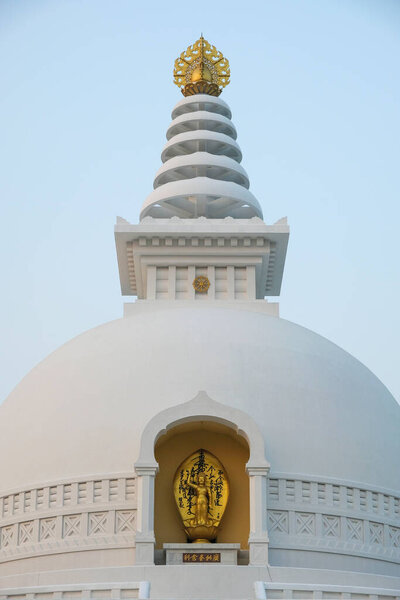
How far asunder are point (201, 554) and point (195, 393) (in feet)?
11.8

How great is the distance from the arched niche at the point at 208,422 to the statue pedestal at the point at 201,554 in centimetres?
59

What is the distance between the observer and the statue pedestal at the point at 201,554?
23547 mm

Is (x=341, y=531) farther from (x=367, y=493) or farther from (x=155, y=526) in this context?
(x=155, y=526)

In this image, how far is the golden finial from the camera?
37344 millimetres

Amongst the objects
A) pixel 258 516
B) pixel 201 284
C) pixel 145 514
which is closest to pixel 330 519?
pixel 258 516

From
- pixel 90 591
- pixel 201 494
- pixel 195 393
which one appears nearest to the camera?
pixel 90 591

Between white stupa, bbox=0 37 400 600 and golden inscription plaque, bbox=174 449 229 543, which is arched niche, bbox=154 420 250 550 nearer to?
white stupa, bbox=0 37 400 600

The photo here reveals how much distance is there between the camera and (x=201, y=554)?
23625mm

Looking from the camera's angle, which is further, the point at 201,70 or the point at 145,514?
the point at 201,70

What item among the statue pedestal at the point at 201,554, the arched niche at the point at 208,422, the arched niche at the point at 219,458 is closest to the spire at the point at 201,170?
the arched niche at the point at 219,458

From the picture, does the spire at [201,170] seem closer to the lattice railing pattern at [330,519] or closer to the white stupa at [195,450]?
the white stupa at [195,450]

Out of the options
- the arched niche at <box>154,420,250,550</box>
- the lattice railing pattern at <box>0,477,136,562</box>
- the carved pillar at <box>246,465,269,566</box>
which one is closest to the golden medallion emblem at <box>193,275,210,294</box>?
the arched niche at <box>154,420,250,550</box>

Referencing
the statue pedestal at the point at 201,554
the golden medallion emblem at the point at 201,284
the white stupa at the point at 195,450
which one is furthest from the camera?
the golden medallion emblem at the point at 201,284

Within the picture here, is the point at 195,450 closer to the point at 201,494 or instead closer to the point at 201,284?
the point at 201,494
